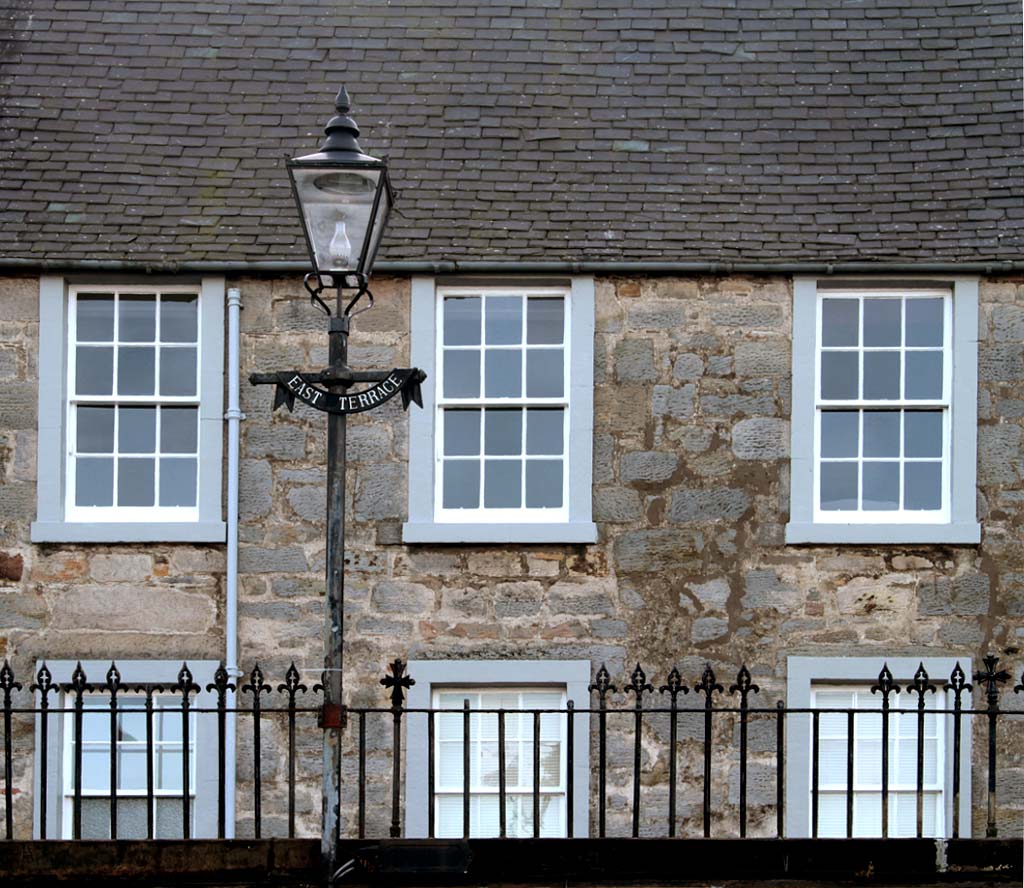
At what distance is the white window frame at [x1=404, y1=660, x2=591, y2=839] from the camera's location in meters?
10.2

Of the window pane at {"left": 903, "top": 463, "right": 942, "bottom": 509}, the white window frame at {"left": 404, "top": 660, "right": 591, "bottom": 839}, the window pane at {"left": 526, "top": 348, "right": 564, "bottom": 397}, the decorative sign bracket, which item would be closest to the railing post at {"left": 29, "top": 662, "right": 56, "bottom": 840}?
the decorative sign bracket

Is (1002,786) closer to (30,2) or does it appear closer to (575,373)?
(575,373)

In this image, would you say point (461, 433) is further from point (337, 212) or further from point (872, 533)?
point (337, 212)

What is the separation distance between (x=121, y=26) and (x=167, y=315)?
2715 mm

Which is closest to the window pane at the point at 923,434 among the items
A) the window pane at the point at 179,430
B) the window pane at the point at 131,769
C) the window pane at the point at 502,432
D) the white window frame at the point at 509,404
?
the white window frame at the point at 509,404

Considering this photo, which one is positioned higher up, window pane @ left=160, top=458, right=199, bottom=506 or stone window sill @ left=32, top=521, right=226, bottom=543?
window pane @ left=160, top=458, right=199, bottom=506

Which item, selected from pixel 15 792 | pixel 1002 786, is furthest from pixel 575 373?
pixel 15 792

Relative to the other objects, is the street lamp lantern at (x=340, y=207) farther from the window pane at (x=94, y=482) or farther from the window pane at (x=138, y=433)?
the window pane at (x=94, y=482)

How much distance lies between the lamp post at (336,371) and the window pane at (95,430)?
13.7 ft

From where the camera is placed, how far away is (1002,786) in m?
10.1

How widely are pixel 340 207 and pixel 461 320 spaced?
157 inches

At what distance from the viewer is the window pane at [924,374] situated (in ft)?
34.7

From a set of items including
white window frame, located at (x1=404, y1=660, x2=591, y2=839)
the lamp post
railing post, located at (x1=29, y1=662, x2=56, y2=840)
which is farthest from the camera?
white window frame, located at (x1=404, y1=660, x2=591, y2=839)

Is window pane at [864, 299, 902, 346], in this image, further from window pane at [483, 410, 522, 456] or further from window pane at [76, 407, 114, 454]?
window pane at [76, 407, 114, 454]
